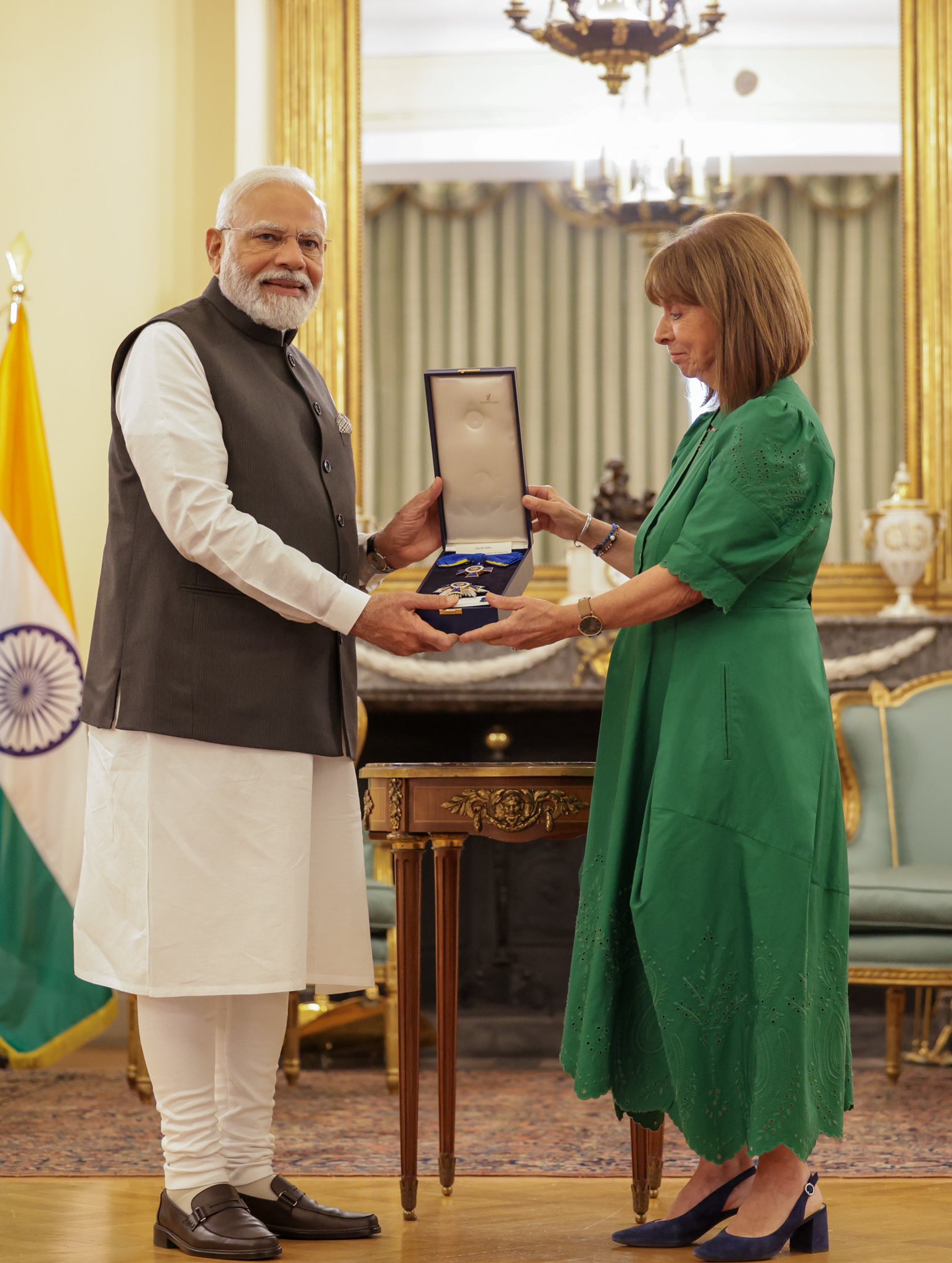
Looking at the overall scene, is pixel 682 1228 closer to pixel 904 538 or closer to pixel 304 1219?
pixel 304 1219

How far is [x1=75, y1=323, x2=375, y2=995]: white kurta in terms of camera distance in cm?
248

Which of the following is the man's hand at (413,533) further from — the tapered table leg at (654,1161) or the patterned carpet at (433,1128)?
the patterned carpet at (433,1128)

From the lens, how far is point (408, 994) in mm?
2779

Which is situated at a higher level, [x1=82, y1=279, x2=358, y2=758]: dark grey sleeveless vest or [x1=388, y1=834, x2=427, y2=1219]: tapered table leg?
[x1=82, y1=279, x2=358, y2=758]: dark grey sleeveless vest

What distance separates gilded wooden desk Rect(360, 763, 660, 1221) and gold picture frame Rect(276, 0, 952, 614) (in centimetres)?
234

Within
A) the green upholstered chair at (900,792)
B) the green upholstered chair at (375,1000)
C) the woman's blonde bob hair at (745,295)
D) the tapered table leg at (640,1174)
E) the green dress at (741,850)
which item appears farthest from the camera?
the green upholstered chair at (900,792)

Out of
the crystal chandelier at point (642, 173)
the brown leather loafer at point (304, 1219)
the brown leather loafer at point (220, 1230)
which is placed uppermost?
the crystal chandelier at point (642, 173)

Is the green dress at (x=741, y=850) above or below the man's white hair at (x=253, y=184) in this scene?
below

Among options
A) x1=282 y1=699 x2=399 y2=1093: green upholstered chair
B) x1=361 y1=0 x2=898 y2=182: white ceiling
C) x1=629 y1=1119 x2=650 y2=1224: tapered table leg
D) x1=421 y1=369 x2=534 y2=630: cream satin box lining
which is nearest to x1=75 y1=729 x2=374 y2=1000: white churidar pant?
x1=421 y1=369 x2=534 y2=630: cream satin box lining

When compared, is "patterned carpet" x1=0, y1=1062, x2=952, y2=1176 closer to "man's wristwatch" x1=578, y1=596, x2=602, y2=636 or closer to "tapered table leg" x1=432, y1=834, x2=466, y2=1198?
"tapered table leg" x1=432, y1=834, x2=466, y2=1198

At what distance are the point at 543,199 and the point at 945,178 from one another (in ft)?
4.51

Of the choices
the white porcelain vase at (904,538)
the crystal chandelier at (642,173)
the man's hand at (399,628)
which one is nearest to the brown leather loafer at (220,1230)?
the man's hand at (399,628)

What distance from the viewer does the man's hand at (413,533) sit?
9.55ft

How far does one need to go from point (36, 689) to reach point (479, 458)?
6.26 feet
